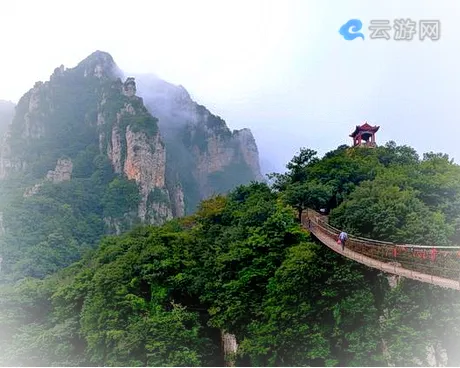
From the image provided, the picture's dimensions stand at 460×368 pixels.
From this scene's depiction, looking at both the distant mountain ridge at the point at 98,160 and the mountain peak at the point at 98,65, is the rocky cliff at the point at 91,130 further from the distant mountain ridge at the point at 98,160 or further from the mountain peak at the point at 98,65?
the distant mountain ridge at the point at 98,160

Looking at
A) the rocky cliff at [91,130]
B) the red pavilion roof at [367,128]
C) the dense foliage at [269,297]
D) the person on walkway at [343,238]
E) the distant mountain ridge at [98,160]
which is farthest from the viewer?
the rocky cliff at [91,130]

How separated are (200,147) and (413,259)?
67.1 m

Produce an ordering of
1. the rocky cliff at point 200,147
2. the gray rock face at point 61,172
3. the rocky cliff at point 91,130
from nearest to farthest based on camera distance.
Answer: the rocky cliff at point 91,130 < the gray rock face at point 61,172 < the rocky cliff at point 200,147

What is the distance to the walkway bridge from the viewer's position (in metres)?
6.17

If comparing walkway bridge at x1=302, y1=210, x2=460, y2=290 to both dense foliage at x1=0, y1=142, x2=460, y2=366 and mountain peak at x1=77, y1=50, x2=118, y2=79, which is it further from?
mountain peak at x1=77, y1=50, x2=118, y2=79

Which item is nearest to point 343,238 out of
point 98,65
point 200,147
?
point 98,65

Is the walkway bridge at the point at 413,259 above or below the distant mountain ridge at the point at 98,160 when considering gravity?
below

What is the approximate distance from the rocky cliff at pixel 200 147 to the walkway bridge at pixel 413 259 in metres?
58.6

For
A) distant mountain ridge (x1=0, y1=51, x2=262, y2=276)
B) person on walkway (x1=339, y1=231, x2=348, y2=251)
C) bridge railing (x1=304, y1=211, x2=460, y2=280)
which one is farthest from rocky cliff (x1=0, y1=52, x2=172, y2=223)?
bridge railing (x1=304, y1=211, x2=460, y2=280)

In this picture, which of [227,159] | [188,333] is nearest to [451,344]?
[188,333]

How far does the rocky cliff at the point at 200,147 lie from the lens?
70812mm

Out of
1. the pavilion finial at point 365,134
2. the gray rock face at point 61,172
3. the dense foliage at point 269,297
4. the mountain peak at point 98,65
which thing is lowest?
the dense foliage at point 269,297

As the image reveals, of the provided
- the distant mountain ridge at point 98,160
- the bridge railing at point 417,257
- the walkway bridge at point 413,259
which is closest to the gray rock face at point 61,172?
the distant mountain ridge at point 98,160

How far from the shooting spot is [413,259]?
7000mm
